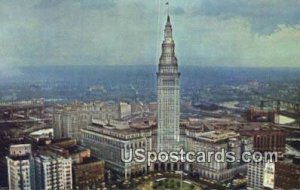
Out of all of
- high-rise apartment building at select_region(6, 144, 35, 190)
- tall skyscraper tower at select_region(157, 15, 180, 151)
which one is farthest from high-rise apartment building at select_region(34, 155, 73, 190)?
tall skyscraper tower at select_region(157, 15, 180, 151)

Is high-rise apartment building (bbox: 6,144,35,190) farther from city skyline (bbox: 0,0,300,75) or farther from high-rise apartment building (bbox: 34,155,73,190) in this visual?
city skyline (bbox: 0,0,300,75)

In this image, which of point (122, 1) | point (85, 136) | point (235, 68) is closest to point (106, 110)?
point (85, 136)

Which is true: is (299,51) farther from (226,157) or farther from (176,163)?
(176,163)

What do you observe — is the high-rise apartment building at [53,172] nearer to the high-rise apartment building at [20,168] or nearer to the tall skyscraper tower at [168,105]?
the high-rise apartment building at [20,168]

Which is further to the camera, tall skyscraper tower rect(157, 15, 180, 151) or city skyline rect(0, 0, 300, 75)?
tall skyscraper tower rect(157, 15, 180, 151)

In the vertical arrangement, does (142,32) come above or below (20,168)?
above

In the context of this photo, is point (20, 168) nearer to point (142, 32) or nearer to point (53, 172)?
point (53, 172)

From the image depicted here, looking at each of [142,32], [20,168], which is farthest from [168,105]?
[20,168]
